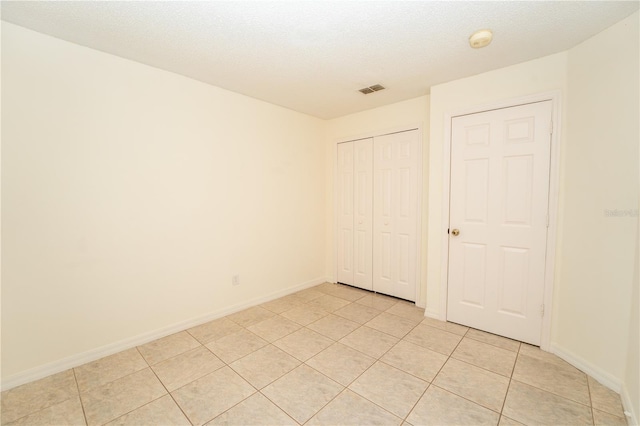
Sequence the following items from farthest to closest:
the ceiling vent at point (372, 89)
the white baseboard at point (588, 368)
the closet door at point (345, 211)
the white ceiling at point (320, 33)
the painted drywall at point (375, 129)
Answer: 1. the closet door at point (345, 211)
2. the painted drywall at point (375, 129)
3. the ceiling vent at point (372, 89)
4. the white baseboard at point (588, 368)
5. the white ceiling at point (320, 33)

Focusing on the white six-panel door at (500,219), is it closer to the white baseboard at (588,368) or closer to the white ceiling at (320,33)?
the white baseboard at (588,368)

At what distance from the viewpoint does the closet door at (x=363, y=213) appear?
3785 mm

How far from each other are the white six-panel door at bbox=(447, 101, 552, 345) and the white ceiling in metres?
0.60

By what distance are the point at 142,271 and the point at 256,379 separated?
4.78 feet

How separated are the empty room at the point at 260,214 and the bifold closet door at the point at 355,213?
65 centimetres

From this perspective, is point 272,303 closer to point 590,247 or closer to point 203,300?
point 203,300

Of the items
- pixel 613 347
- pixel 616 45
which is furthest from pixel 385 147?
pixel 613 347

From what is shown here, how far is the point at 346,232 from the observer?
411 cm

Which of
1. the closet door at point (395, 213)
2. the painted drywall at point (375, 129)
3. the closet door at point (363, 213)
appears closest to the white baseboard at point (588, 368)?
the painted drywall at point (375, 129)

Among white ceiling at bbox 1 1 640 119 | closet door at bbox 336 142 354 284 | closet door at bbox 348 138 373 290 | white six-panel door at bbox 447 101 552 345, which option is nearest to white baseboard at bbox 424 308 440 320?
white six-panel door at bbox 447 101 552 345

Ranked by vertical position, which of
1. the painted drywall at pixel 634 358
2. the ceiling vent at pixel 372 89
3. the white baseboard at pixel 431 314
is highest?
the ceiling vent at pixel 372 89

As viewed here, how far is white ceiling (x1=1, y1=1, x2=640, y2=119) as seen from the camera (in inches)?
67.0

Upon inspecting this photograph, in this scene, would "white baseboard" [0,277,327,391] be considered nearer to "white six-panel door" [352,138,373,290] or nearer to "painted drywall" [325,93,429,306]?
"white six-panel door" [352,138,373,290]

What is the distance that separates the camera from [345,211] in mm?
4098
